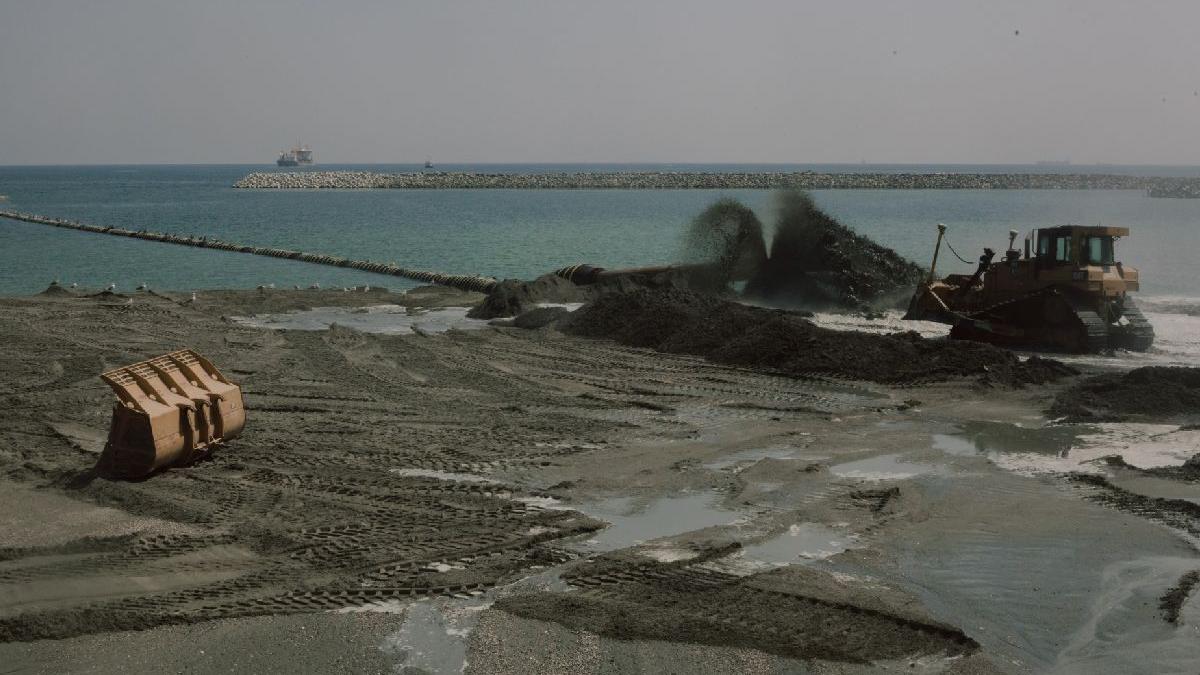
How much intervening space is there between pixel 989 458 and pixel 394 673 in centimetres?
753

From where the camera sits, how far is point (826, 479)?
10.5m

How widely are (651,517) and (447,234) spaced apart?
48.3 m

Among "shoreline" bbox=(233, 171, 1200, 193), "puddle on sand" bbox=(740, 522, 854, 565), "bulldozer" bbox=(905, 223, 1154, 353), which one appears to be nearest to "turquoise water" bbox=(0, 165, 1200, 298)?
"bulldozer" bbox=(905, 223, 1154, 353)

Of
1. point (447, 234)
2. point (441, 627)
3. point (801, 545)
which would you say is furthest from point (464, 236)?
point (441, 627)

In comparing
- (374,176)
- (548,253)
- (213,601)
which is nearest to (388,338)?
(213,601)

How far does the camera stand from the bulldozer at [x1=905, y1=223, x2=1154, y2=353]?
18.7 m

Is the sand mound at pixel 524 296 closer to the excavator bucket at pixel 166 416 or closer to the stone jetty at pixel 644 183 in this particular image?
the excavator bucket at pixel 166 416

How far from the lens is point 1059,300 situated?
18922 millimetres

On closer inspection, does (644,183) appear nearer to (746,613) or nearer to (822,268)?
(822,268)

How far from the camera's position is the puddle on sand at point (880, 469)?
10.7m

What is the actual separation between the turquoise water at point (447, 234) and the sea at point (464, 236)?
10cm

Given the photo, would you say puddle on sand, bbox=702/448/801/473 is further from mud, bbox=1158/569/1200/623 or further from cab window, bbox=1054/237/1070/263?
cab window, bbox=1054/237/1070/263

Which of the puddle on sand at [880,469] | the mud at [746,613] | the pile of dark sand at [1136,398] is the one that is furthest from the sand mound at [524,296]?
the mud at [746,613]

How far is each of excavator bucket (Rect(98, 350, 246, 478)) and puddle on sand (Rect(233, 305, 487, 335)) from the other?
31.2 ft
